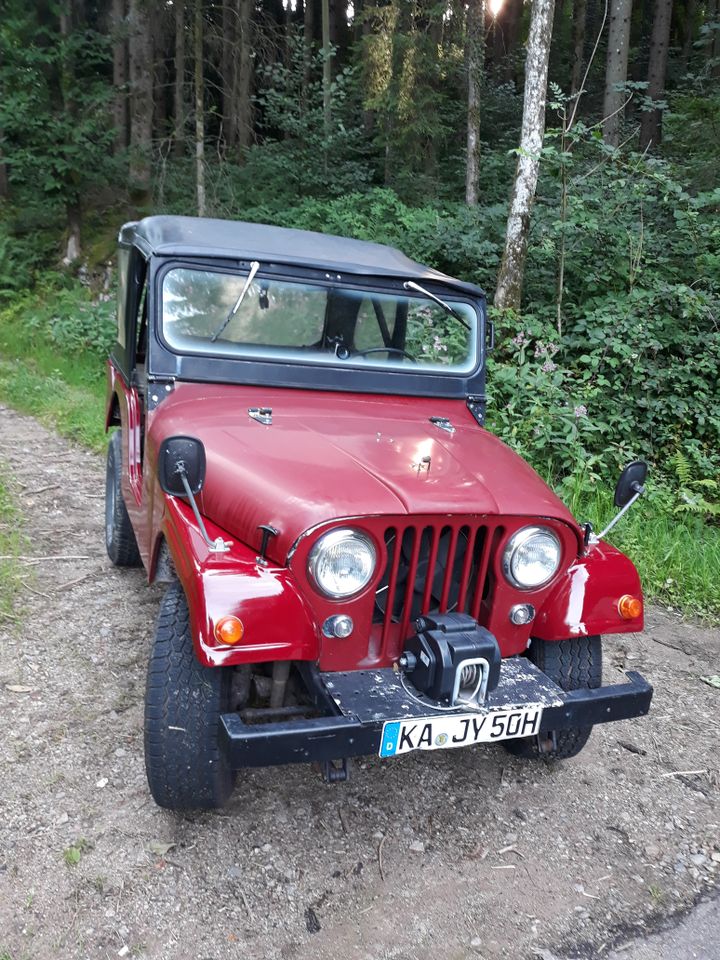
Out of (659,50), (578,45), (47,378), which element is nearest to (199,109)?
(47,378)

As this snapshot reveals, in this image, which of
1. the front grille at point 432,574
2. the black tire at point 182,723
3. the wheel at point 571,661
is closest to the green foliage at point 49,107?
the black tire at point 182,723

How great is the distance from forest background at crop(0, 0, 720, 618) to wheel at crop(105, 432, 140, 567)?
3.01m

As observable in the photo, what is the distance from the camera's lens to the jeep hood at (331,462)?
2.50 metres

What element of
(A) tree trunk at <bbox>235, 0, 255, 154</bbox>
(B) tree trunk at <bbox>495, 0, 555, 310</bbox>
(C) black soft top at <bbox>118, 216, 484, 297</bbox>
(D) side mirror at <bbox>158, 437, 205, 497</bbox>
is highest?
(A) tree trunk at <bbox>235, 0, 255, 154</bbox>

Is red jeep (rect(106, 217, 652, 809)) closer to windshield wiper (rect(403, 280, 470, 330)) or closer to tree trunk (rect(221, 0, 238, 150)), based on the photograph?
windshield wiper (rect(403, 280, 470, 330))

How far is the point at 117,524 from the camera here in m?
4.64

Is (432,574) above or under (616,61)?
under

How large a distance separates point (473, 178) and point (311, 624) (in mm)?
10048

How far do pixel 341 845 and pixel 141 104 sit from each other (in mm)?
14169

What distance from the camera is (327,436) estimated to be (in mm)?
3051

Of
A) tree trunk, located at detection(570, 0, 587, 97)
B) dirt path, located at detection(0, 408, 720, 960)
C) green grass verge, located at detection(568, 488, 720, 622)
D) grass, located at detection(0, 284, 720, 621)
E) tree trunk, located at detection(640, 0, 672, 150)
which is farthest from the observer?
tree trunk, located at detection(570, 0, 587, 97)

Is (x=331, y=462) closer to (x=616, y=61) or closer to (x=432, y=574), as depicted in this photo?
(x=432, y=574)

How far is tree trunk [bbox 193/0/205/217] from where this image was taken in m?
10.7

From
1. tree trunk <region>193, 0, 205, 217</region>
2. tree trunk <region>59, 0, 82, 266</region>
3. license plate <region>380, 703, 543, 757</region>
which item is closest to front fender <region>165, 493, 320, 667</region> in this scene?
license plate <region>380, 703, 543, 757</region>
